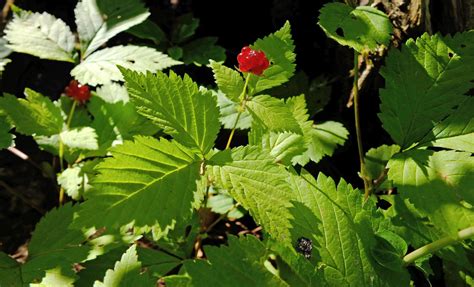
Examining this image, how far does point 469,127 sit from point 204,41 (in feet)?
4.21

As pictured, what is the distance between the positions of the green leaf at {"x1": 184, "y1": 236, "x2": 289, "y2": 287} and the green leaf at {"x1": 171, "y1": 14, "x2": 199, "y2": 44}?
49.8 inches

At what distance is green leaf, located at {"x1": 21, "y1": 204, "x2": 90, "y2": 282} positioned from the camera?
5.08 ft

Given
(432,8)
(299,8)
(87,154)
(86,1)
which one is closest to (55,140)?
(87,154)

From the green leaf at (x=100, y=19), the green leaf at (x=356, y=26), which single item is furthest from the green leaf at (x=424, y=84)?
the green leaf at (x=100, y=19)

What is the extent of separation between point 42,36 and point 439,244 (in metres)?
1.73

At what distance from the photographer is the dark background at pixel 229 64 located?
84.4 inches

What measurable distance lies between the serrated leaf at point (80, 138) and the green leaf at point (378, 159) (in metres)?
1.08

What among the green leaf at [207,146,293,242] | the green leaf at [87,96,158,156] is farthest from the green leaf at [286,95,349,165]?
the green leaf at [87,96,158,156]

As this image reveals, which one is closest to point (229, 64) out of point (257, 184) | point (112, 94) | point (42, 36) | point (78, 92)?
point (112, 94)

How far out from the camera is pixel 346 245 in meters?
1.38

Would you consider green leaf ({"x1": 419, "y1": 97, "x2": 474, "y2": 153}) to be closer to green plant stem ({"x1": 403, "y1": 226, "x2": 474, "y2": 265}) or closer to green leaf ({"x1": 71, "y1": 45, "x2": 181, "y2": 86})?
green plant stem ({"x1": 403, "y1": 226, "x2": 474, "y2": 265})

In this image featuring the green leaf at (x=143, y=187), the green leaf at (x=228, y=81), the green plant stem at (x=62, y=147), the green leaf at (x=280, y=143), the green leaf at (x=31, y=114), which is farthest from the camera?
the green plant stem at (x=62, y=147)

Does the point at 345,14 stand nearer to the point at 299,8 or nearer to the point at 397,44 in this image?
the point at 397,44

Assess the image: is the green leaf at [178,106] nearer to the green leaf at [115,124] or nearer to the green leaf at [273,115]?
the green leaf at [273,115]
